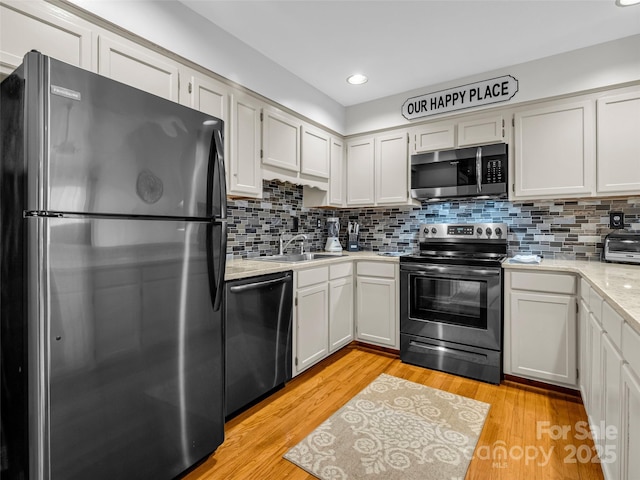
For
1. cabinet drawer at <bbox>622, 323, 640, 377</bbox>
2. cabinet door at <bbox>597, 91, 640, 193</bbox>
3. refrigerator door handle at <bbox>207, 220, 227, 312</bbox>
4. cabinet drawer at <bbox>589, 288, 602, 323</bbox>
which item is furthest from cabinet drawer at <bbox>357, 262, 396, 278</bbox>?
cabinet drawer at <bbox>622, 323, 640, 377</bbox>

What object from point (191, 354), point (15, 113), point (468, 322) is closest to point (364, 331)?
point (468, 322)

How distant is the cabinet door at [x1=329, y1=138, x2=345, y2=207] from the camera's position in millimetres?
3422

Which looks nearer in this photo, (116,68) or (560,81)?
(116,68)

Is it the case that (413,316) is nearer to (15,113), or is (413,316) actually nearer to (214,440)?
(214,440)

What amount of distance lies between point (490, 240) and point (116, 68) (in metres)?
2.95

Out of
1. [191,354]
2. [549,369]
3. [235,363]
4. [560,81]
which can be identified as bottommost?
[549,369]

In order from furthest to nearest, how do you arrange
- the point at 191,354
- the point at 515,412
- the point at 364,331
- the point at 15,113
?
the point at 364,331 < the point at 515,412 < the point at 191,354 < the point at 15,113

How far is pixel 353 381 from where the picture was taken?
255 cm

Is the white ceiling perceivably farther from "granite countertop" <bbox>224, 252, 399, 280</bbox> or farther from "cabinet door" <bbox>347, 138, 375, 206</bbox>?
"granite countertop" <bbox>224, 252, 399, 280</bbox>

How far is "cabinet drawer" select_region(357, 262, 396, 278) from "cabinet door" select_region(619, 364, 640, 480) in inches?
74.9

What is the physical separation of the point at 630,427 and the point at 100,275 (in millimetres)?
1826

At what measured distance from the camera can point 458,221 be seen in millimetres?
3236

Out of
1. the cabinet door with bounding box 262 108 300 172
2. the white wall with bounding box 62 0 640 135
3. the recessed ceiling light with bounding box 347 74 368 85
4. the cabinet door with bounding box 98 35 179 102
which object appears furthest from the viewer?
the recessed ceiling light with bounding box 347 74 368 85

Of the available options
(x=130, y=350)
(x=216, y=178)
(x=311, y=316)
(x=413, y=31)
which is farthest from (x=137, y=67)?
(x=311, y=316)
